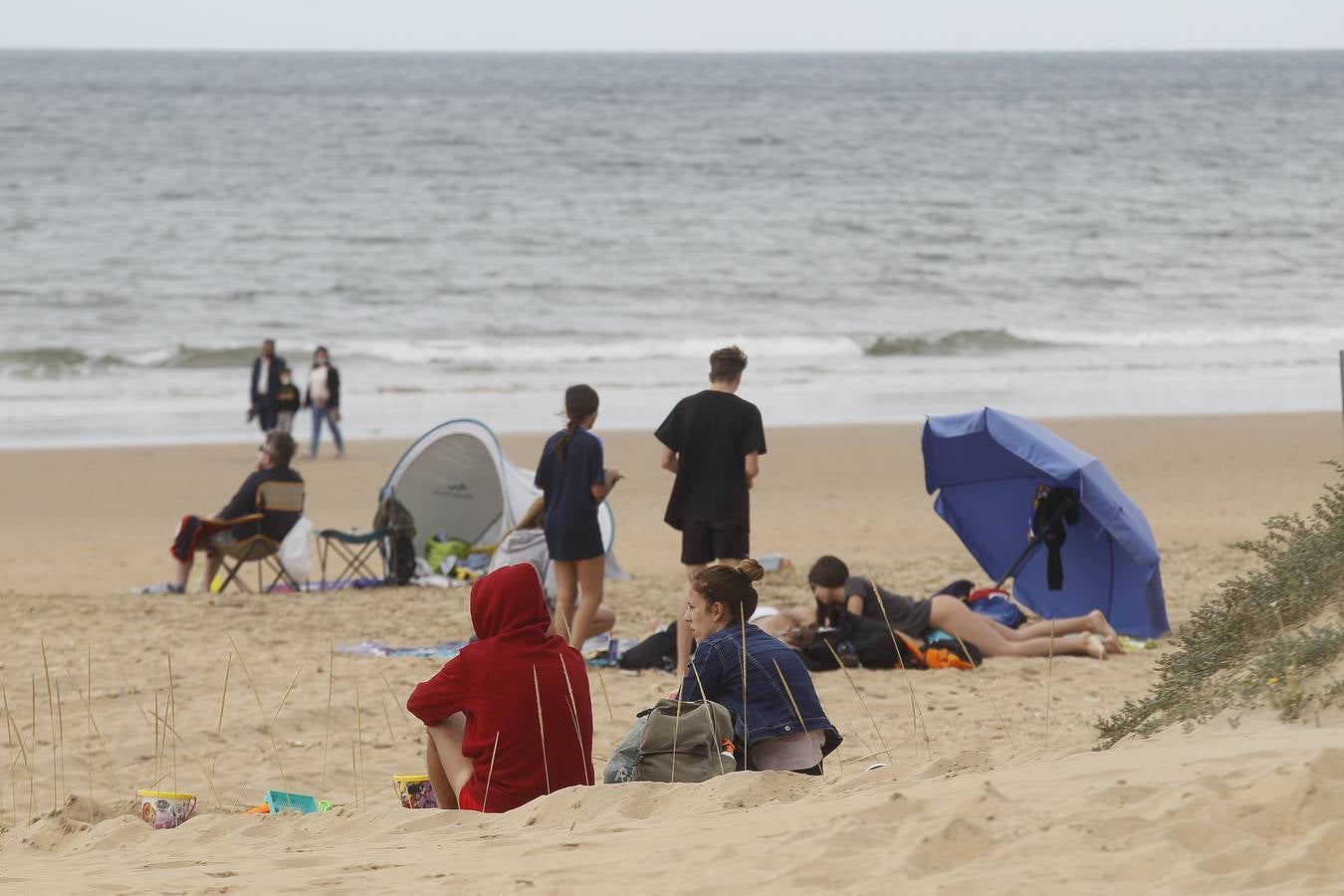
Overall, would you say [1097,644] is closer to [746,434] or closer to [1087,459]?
[1087,459]

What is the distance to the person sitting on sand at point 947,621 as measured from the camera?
718 centimetres

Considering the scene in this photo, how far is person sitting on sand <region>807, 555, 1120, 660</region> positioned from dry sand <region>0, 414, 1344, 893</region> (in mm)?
154

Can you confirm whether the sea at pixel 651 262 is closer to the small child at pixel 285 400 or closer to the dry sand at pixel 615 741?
the small child at pixel 285 400

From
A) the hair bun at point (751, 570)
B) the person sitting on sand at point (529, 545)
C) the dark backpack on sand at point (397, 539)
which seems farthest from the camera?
the dark backpack on sand at point (397, 539)

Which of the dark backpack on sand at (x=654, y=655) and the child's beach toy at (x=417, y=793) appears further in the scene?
the dark backpack on sand at (x=654, y=655)

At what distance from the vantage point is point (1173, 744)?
12.6ft

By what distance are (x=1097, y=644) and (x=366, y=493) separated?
25.2ft

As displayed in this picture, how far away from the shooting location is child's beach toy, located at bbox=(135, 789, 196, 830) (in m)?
4.45

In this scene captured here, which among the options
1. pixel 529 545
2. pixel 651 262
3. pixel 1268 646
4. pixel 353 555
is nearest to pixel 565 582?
pixel 529 545

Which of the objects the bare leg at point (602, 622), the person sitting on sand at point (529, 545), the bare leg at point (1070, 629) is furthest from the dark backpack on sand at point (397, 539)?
the bare leg at point (1070, 629)

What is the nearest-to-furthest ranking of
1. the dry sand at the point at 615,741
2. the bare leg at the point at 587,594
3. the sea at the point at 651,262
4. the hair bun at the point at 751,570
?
the dry sand at the point at 615,741 < the hair bun at the point at 751,570 < the bare leg at the point at 587,594 < the sea at the point at 651,262

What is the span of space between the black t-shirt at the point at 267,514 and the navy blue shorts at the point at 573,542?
2.96 meters

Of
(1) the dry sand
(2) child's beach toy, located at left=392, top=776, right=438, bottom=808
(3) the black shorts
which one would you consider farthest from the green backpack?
(2) child's beach toy, located at left=392, top=776, right=438, bottom=808

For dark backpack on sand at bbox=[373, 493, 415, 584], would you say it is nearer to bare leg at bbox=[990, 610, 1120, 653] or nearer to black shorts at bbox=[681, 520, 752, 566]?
black shorts at bbox=[681, 520, 752, 566]
